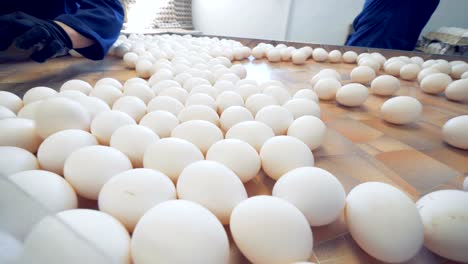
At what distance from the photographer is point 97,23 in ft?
3.72

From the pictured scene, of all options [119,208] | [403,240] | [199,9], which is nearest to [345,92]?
[403,240]

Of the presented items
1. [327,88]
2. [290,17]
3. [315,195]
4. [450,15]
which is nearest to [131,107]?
[315,195]

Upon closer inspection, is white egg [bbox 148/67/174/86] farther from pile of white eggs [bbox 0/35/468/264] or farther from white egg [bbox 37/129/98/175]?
white egg [bbox 37/129/98/175]

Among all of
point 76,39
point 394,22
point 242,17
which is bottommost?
point 242,17

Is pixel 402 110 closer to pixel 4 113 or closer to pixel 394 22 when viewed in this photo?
pixel 4 113

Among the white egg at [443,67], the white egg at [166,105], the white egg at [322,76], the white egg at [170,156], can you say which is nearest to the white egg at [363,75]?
the white egg at [322,76]

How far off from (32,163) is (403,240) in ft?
1.95

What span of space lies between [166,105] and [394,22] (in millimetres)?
1920

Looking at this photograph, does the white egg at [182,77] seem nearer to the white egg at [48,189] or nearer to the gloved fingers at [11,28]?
the gloved fingers at [11,28]

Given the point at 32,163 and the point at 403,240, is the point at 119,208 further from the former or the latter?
the point at 403,240

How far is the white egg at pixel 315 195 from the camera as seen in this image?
15.7 inches

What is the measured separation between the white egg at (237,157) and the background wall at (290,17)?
3.26 metres

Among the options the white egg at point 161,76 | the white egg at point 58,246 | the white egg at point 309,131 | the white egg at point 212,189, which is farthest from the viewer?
the white egg at point 161,76

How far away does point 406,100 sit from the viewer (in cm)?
78
